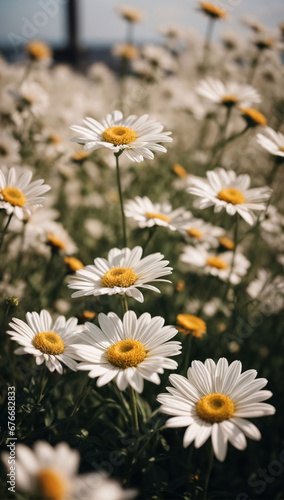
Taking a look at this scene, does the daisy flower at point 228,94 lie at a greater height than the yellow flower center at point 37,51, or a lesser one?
lesser

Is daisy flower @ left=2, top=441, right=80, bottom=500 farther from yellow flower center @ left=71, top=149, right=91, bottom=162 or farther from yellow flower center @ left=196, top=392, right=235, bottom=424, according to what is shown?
yellow flower center @ left=71, top=149, right=91, bottom=162

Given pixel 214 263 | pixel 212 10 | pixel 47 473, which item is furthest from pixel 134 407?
pixel 212 10

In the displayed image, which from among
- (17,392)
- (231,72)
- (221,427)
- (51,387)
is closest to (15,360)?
(17,392)

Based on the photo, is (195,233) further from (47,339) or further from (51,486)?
(51,486)

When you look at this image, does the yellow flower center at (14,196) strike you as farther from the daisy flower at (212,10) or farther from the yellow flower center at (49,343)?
the daisy flower at (212,10)

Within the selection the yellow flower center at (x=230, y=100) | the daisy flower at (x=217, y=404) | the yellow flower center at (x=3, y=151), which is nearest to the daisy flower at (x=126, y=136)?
the daisy flower at (x=217, y=404)

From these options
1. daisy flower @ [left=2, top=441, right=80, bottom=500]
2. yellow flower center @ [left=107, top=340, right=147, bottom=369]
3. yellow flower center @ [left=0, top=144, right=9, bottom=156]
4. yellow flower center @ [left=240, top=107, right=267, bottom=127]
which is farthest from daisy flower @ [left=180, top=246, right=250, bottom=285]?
daisy flower @ [left=2, top=441, right=80, bottom=500]
